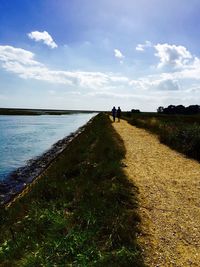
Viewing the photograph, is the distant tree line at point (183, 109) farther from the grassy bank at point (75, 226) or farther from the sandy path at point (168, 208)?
the grassy bank at point (75, 226)

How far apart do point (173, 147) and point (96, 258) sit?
1660 centimetres

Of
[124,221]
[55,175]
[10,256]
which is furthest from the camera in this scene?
[55,175]

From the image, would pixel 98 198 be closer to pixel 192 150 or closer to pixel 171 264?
pixel 171 264

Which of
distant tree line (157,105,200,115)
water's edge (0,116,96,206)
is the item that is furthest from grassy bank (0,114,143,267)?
distant tree line (157,105,200,115)

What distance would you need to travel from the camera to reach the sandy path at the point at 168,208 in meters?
6.54

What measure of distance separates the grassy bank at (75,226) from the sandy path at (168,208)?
1.12 feet

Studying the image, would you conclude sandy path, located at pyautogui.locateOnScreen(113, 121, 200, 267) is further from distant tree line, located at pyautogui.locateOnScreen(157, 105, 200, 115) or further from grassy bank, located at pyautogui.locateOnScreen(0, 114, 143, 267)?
distant tree line, located at pyautogui.locateOnScreen(157, 105, 200, 115)

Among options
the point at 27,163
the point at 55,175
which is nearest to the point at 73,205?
the point at 55,175

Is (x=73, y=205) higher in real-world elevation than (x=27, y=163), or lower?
higher

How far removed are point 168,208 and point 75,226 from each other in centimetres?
265

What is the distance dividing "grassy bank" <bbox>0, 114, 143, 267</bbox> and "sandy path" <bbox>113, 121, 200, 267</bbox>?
34cm

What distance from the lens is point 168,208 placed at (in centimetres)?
911

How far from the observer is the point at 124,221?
7.73 m

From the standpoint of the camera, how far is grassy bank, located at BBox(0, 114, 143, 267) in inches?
254
